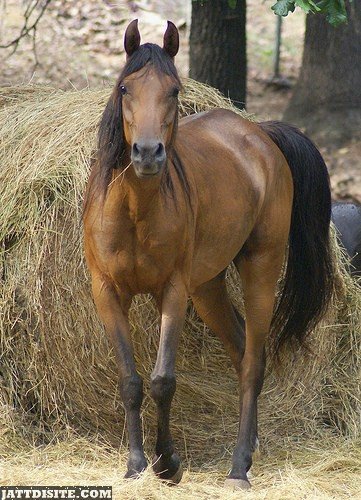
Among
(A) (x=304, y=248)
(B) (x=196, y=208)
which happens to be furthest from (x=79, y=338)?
(A) (x=304, y=248)

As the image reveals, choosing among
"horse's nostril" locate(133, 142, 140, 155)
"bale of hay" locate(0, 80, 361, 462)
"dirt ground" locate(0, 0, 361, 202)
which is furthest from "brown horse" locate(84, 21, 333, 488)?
"dirt ground" locate(0, 0, 361, 202)

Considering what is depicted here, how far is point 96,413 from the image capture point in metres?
5.29

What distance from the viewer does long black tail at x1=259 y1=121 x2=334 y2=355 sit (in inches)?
218

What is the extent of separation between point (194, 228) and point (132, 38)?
0.98 m

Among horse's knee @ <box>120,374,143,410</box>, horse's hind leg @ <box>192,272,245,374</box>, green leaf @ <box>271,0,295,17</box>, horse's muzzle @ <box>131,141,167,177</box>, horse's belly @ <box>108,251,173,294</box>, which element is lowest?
horse's hind leg @ <box>192,272,245,374</box>

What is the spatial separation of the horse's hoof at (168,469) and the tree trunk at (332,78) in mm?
5190

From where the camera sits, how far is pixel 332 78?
9195 mm

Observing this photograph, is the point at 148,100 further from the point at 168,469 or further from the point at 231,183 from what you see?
the point at 168,469

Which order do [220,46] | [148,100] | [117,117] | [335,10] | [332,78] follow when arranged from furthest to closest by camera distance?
[332,78] → [220,46] → [335,10] → [117,117] → [148,100]

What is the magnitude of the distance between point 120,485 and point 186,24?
8.72m

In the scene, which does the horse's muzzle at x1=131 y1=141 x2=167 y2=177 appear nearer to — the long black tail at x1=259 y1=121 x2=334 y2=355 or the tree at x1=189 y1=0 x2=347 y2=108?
the long black tail at x1=259 y1=121 x2=334 y2=355

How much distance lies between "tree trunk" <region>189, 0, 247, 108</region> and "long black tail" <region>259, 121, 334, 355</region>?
7.12 feet

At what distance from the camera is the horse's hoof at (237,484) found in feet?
15.4

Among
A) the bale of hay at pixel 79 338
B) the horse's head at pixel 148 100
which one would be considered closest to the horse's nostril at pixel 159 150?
the horse's head at pixel 148 100
